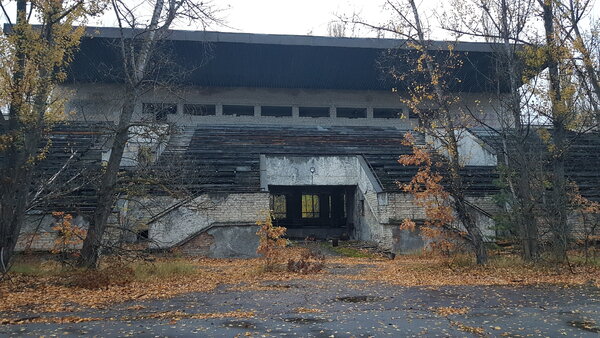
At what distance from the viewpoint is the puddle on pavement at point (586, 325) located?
6453 millimetres

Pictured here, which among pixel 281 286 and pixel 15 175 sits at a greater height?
pixel 15 175

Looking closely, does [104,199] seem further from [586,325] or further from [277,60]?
[277,60]

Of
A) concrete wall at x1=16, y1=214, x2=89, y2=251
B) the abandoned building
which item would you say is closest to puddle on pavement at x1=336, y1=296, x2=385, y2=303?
the abandoned building

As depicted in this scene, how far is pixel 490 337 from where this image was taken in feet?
19.9

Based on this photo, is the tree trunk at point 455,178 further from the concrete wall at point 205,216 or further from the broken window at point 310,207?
the broken window at point 310,207

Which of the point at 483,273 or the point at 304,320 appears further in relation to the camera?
the point at 483,273

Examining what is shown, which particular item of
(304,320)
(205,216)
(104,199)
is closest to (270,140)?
(205,216)

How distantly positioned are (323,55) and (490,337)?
2393 cm

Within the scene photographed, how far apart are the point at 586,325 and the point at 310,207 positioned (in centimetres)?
2198

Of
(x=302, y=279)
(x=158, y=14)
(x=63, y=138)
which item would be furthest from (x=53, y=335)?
(x=63, y=138)

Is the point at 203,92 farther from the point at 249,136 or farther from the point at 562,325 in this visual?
the point at 562,325

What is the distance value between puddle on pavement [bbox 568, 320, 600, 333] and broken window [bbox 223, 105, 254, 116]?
2538cm

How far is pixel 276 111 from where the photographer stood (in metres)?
30.9

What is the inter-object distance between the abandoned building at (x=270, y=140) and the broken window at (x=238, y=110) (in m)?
0.06
